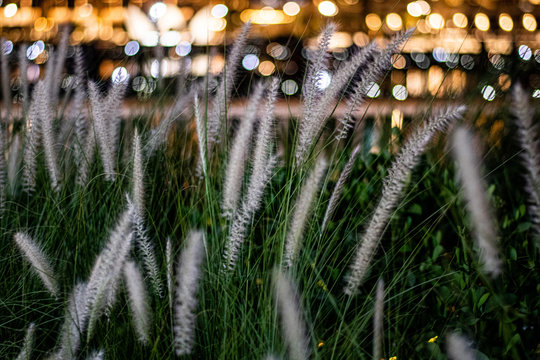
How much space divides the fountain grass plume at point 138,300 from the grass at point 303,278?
6cm

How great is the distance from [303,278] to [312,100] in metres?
0.37

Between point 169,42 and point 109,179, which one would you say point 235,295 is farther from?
point 169,42

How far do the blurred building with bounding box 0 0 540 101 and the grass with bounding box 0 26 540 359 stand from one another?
314 mm

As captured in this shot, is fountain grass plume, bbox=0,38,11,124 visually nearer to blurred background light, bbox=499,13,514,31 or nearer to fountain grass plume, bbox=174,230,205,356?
fountain grass plume, bbox=174,230,205,356

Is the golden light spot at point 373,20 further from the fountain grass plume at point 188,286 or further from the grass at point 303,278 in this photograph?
the fountain grass plume at point 188,286

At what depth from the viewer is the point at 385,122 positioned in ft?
7.37

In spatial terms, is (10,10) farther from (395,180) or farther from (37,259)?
(395,180)

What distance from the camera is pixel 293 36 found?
15.6 ft

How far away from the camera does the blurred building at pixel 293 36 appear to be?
203 centimetres

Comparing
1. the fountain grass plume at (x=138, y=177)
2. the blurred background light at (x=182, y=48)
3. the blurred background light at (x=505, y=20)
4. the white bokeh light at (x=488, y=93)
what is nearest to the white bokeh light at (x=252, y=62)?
the blurred background light at (x=182, y=48)

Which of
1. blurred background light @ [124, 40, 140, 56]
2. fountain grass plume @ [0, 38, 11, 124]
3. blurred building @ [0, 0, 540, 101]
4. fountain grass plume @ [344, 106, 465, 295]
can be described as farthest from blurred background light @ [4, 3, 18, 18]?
fountain grass plume @ [344, 106, 465, 295]

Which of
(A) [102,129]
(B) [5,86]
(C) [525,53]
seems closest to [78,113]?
(B) [5,86]

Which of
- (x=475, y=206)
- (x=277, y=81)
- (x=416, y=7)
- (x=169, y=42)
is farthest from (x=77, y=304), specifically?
(x=416, y=7)

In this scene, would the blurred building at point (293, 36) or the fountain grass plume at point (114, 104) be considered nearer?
the fountain grass plume at point (114, 104)
